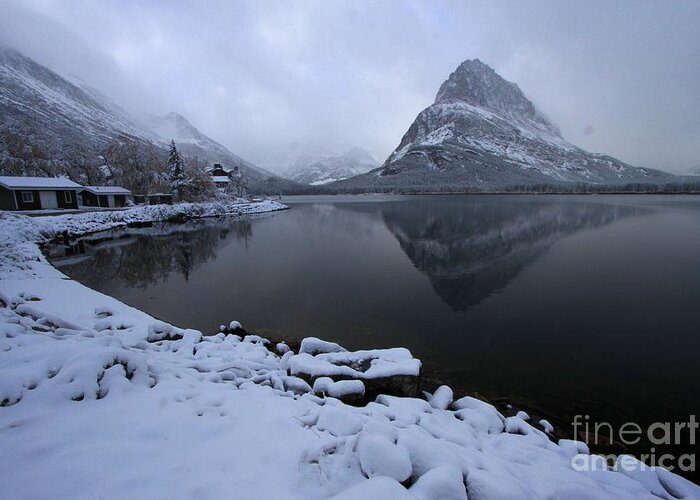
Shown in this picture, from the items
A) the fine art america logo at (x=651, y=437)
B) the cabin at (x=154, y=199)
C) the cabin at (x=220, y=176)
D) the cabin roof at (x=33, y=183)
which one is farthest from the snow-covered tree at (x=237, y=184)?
the fine art america logo at (x=651, y=437)

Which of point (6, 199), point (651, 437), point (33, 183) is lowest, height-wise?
point (651, 437)

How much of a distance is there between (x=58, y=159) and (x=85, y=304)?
76.4 m

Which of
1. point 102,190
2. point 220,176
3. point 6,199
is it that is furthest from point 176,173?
point 220,176

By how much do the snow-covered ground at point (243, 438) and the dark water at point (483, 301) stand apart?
12.2 ft

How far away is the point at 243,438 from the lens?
15.8ft

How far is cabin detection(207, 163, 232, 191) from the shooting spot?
9176 centimetres

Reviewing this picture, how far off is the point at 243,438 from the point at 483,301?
49.3 feet

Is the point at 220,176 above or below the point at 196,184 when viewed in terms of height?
above

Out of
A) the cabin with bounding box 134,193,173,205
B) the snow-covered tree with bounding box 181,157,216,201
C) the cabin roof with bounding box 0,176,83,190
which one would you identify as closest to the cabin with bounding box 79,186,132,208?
the cabin roof with bounding box 0,176,83,190

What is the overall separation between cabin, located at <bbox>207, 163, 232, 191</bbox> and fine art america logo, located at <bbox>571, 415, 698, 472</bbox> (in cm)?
9569

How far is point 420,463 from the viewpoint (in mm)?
4441

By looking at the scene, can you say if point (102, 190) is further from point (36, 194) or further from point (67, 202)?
point (36, 194)

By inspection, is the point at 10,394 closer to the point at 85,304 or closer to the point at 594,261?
the point at 85,304

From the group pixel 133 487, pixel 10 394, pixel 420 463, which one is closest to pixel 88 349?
pixel 10 394
